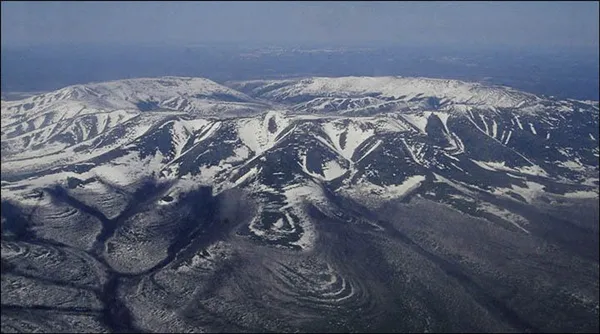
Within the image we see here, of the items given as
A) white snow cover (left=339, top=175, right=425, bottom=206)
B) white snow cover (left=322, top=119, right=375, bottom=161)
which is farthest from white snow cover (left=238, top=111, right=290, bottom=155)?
white snow cover (left=339, top=175, right=425, bottom=206)

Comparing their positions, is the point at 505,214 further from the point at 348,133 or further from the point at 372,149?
the point at 348,133

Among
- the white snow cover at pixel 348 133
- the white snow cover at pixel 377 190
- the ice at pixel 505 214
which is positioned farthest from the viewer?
the white snow cover at pixel 348 133

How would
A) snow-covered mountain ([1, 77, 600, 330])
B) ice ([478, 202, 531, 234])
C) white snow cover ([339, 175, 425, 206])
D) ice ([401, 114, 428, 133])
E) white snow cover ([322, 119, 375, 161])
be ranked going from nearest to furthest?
snow-covered mountain ([1, 77, 600, 330])
ice ([478, 202, 531, 234])
white snow cover ([339, 175, 425, 206])
white snow cover ([322, 119, 375, 161])
ice ([401, 114, 428, 133])

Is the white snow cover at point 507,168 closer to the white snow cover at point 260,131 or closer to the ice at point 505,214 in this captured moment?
the ice at point 505,214

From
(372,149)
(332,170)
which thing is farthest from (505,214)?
(372,149)

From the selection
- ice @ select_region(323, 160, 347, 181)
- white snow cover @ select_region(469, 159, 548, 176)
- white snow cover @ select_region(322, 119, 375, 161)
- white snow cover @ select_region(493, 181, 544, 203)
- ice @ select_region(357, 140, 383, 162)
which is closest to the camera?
white snow cover @ select_region(493, 181, 544, 203)

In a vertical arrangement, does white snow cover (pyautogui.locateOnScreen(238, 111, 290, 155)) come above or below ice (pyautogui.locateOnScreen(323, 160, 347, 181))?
above

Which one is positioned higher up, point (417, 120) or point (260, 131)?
point (417, 120)

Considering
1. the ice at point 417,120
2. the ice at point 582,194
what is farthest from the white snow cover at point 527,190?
the ice at point 417,120

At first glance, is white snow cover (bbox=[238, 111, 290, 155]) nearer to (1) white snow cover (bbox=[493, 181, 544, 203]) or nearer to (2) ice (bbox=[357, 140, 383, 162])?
(2) ice (bbox=[357, 140, 383, 162])

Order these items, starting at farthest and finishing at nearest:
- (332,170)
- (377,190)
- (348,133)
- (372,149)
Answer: (348,133)
(372,149)
(332,170)
(377,190)
